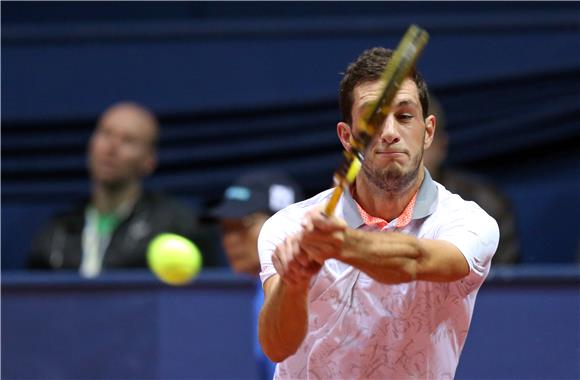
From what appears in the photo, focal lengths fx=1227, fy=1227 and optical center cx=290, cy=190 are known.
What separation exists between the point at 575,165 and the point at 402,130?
4363 mm

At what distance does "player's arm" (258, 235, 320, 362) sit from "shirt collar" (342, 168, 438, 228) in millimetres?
285

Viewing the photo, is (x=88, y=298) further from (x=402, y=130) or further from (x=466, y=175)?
(x=402, y=130)

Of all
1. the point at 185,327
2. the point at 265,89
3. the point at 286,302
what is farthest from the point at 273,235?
the point at 265,89

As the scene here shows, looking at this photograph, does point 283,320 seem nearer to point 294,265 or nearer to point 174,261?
point 294,265

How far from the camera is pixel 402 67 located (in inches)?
118

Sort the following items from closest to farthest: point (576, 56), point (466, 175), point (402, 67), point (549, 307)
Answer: point (402, 67), point (549, 307), point (466, 175), point (576, 56)

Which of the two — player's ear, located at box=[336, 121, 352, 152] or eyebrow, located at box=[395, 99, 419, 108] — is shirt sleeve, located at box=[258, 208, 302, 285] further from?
eyebrow, located at box=[395, 99, 419, 108]

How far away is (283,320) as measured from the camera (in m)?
3.29

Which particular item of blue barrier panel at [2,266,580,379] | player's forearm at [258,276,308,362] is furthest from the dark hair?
blue barrier panel at [2,266,580,379]

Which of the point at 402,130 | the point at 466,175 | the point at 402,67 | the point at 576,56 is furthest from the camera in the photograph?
the point at 576,56

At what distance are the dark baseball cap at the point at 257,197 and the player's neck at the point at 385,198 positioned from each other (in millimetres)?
2254

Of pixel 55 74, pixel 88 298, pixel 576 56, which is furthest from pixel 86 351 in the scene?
pixel 576 56

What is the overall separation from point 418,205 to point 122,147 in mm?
3669

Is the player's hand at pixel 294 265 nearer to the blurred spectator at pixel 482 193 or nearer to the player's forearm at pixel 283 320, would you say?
the player's forearm at pixel 283 320
